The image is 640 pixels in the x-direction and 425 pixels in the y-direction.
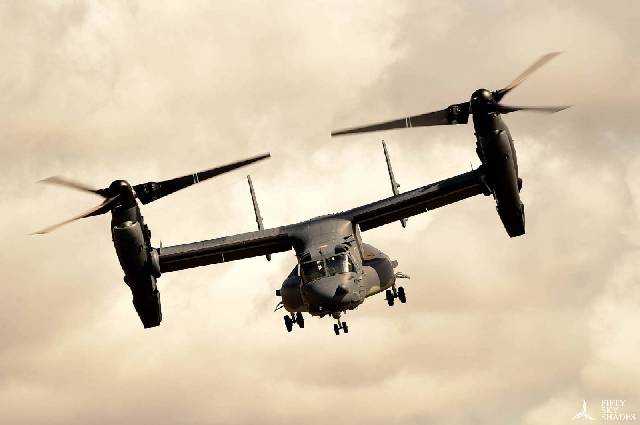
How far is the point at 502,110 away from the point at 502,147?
151 centimetres

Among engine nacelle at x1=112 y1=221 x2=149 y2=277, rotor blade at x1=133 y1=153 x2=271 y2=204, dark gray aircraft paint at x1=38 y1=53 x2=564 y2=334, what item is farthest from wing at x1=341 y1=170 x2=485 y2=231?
engine nacelle at x1=112 y1=221 x2=149 y2=277

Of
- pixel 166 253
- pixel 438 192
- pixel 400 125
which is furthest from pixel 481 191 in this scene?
pixel 166 253

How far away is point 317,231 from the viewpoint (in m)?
54.1

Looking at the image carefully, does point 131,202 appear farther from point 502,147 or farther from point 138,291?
point 502,147

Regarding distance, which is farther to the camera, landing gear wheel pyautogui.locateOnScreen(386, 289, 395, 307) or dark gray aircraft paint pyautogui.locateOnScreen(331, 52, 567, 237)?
A: landing gear wheel pyautogui.locateOnScreen(386, 289, 395, 307)

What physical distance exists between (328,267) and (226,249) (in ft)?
26.7

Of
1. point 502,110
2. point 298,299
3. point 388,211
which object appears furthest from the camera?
point 388,211

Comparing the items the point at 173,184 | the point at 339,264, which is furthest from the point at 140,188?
the point at 339,264

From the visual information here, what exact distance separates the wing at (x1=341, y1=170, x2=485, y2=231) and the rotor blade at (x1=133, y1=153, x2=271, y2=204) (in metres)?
7.11

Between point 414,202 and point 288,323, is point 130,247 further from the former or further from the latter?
point 414,202

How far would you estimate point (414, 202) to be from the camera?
56.2m

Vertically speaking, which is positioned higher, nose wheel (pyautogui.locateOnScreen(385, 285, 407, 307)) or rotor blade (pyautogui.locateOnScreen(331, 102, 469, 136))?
rotor blade (pyautogui.locateOnScreen(331, 102, 469, 136))

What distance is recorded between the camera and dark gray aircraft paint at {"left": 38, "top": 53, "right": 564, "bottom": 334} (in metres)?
49.0

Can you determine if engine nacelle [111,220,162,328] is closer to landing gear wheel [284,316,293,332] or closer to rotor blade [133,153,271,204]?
rotor blade [133,153,271,204]
